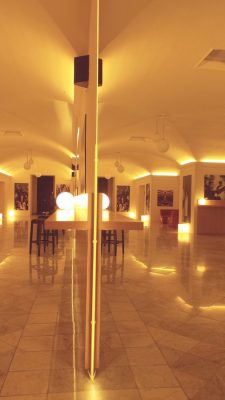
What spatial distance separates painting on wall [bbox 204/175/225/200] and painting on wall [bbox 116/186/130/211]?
37.9 feet

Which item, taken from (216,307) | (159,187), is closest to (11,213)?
(159,187)

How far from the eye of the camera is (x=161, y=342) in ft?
11.5

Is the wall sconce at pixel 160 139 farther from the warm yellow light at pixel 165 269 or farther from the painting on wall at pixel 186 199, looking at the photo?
the painting on wall at pixel 186 199

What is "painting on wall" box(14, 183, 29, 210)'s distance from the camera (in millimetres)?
25922

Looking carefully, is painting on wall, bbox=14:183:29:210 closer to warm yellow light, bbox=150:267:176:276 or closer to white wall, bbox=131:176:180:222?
white wall, bbox=131:176:180:222

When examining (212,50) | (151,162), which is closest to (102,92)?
(212,50)

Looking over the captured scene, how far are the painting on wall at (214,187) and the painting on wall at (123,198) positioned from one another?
37.9 ft

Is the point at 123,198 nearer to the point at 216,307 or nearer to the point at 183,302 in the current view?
the point at 183,302

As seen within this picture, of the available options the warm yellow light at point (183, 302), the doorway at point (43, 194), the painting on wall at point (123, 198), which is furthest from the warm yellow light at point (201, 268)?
the doorway at point (43, 194)

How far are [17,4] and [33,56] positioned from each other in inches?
53.0

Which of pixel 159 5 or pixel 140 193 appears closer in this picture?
pixel 159 5

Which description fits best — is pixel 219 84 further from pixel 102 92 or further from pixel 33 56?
pixel 33 56

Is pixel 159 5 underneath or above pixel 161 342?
above

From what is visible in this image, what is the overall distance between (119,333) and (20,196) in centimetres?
2337
